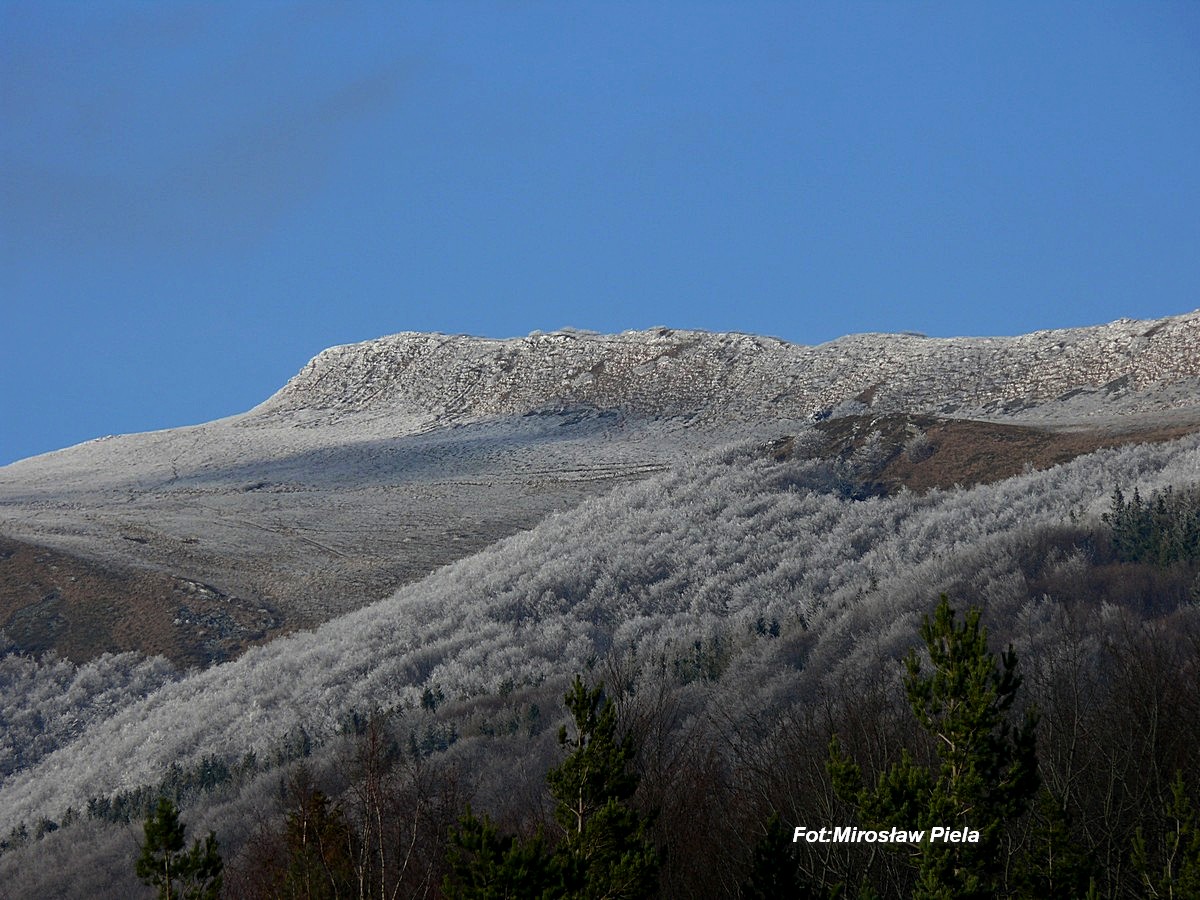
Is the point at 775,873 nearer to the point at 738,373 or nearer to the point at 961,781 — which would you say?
the point at 961,781

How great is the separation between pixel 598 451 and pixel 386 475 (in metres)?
11.8

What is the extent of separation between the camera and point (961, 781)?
25.7 feet

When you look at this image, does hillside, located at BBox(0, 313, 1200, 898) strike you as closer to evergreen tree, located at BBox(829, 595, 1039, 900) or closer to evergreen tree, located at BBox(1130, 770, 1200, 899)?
evergreen tree, located at BBox(1130, 770, 1200, 899)

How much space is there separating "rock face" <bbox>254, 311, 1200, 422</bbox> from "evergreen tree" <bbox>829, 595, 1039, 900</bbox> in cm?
4854

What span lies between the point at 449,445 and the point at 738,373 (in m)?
21.7

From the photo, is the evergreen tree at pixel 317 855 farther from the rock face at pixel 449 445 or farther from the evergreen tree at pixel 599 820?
the rock face at pixel 449 445

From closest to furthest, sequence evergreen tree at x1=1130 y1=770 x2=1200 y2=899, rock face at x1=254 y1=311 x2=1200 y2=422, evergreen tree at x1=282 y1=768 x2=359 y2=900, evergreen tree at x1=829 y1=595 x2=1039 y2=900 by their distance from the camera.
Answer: evergreen tree at x1=1130 y1=770 x2=1200 y2=899 → evergreen tree at x1=829 y1=595 x2=1039 y2=900 → evergreen tree at x1=282 y1=768 x2=359 y2=900 → rock face at x1=254 y1=311 x2=1200 y2=422

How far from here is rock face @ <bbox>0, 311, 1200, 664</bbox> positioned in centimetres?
3656

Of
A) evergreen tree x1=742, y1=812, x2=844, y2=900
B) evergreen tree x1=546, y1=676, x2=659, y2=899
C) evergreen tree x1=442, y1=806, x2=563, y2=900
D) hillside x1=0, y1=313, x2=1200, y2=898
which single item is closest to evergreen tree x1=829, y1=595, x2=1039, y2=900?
evergreen tree x1=742, y1=812, x2=844, y2=900

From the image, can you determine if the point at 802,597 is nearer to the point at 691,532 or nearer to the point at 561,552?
the point at 691,532

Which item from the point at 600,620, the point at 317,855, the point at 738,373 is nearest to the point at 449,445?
the point at 738,373

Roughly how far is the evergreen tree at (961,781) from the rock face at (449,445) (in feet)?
89.6

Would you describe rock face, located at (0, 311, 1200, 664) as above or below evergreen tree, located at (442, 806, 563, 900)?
above

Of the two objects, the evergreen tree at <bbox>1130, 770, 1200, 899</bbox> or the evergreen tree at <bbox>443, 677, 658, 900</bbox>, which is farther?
the evergreen tree at <bbox>1130, 770, 1200, 899</bbox>
